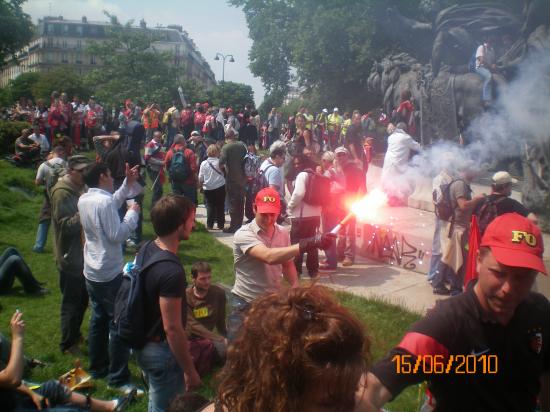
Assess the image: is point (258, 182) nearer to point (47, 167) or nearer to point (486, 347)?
point (47, 167)

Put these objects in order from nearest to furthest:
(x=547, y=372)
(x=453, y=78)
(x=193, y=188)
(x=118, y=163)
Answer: (x=547, y=372)
(x=118, y=163)
(x=193, y=188)
(x=453, y=78)

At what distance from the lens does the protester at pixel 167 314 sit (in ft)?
10.4

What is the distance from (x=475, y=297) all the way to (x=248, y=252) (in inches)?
79.5

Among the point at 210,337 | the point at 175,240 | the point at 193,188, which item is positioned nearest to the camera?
the point at 175,240

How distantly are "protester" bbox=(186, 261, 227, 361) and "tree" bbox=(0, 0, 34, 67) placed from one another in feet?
126

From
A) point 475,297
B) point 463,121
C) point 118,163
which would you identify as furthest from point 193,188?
point 463,121

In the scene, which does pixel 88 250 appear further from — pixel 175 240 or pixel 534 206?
pixel 534 206

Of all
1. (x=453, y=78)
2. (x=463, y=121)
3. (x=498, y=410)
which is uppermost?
(x=453, y=78)

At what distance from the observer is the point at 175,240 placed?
346 cm

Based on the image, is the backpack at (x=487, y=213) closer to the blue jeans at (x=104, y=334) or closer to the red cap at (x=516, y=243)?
the red cap at (x=516, y=243)

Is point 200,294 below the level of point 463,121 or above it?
below

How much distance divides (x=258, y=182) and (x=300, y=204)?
105 inches

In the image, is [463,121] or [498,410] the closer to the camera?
[498,410]

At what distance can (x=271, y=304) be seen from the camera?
68.2 inches
